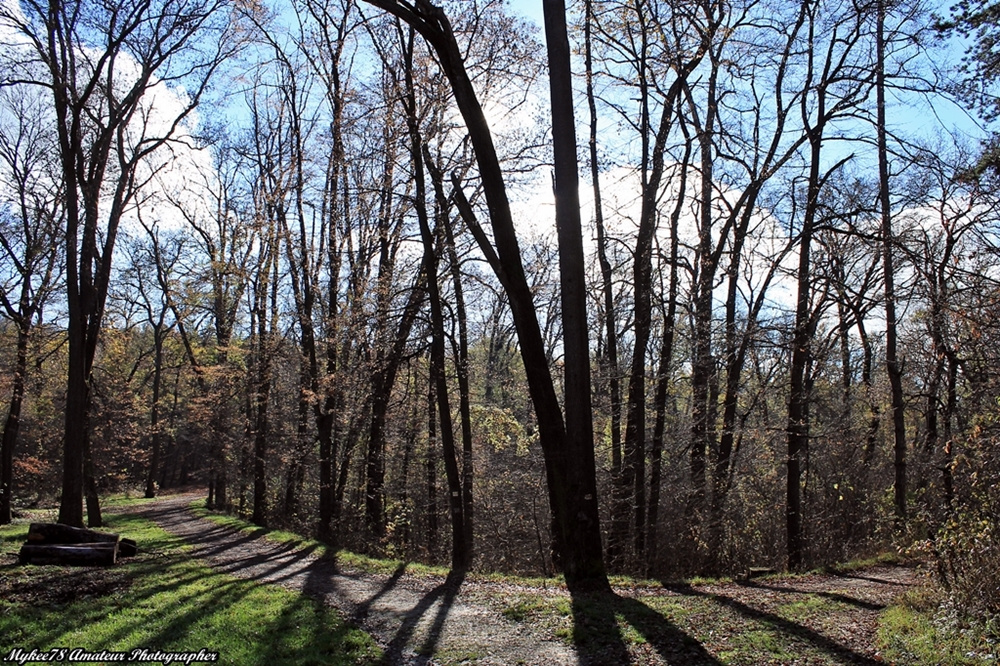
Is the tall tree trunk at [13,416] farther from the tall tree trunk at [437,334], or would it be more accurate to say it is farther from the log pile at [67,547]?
the tall tree trunk at [437,334]

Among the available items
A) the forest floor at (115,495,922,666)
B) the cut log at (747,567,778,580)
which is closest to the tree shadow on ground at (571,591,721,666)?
the forest floor at (115,495,922,666)

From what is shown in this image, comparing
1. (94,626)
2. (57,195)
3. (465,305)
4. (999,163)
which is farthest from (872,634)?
(57,195)

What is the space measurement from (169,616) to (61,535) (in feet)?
15.4

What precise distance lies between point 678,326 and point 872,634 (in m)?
9.98

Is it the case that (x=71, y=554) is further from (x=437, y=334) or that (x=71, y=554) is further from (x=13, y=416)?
(x=13, y=416)

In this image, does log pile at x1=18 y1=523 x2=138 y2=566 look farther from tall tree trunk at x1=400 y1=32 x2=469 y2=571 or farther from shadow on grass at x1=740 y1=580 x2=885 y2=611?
shadow on grass at x1=740 y1=580 x2=885 y2=611

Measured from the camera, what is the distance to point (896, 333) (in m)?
15.0

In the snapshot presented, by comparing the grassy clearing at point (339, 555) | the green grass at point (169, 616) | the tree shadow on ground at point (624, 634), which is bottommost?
the grassy clearing at point (339, 555)

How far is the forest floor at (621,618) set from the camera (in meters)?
5.27

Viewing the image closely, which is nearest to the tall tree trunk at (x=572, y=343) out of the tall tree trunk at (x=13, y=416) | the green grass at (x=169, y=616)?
the green grass at (x=169, y=616)

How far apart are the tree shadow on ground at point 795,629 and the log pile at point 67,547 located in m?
8.89

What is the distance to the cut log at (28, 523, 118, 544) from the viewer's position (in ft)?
34.6

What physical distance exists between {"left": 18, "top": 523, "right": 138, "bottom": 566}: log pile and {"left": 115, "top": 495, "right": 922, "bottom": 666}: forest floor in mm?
3039

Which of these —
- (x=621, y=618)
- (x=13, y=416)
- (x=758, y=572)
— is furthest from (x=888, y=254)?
(x=13, y=416)
